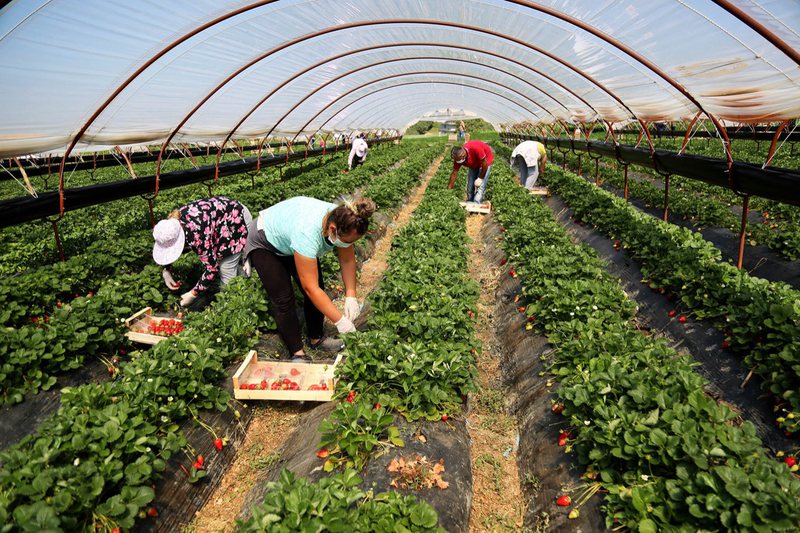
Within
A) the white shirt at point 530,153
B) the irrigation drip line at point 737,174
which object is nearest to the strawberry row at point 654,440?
the irrigation drip line at point 737,174

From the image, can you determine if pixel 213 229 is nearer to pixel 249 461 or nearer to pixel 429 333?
pixel 249 461

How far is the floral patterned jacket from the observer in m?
4.63

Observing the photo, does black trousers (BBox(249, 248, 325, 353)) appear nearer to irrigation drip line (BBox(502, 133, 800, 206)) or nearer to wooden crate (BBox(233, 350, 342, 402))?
wooden crate (BBox(233, 350, 342, 402))

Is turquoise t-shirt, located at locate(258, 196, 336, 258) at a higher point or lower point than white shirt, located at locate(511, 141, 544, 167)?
lower

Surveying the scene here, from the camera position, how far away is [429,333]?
12.6ft

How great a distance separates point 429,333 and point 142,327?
3.19 meters

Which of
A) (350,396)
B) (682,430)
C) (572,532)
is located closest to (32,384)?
(350,396)

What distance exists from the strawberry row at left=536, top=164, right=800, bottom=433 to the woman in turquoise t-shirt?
327cm

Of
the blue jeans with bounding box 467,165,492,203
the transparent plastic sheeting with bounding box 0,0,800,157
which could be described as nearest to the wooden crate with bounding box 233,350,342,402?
the transparent plastic sheeting with bounding box 0,0,800,157

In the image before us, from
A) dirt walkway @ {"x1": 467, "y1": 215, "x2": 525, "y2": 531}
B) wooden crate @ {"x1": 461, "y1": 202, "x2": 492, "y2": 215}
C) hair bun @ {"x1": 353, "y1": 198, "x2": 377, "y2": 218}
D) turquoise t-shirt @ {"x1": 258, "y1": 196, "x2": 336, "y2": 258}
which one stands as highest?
hair bun @ {"x1": 353, "y1": 198, "x2": 377, "y2": 218}

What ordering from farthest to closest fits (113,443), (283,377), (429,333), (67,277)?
(67,277), (283,377), (429,333), (113,443)

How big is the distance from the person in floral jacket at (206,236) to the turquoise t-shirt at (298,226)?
84cm

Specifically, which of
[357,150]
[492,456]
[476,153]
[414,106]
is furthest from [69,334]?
[414,106]

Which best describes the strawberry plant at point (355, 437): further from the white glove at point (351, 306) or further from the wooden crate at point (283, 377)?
the white glove at point (351, 306)
